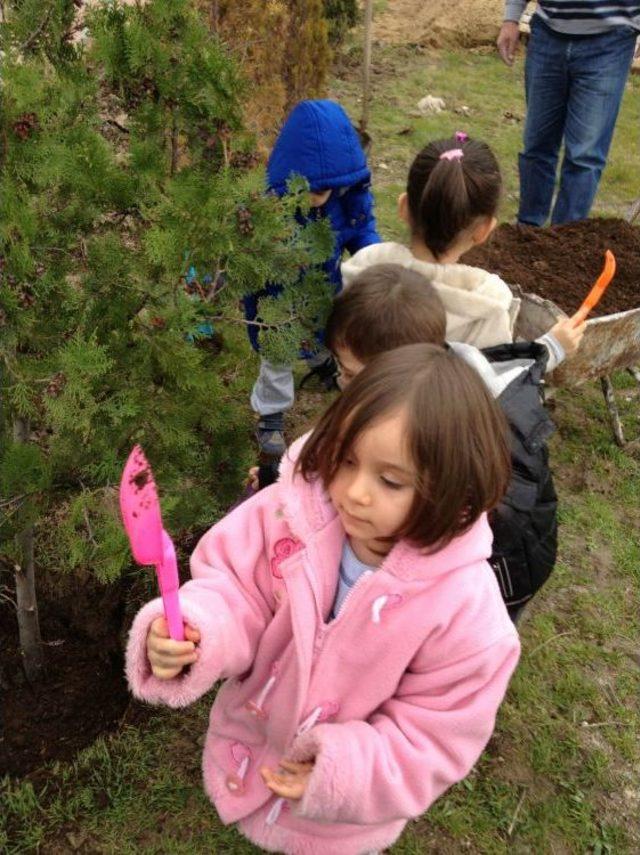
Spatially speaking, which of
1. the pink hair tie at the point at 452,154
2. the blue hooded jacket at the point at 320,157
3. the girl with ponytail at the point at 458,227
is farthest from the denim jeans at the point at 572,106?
the pink hair tie at the point at 452,154

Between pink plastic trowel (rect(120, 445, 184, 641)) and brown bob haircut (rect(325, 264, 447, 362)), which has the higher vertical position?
pink plastic trowel (rect(120, 445, 184, 641))

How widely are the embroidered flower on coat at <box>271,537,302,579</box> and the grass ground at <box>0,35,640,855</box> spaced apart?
24.8 inches

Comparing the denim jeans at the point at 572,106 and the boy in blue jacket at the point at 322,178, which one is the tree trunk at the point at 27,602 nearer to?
the boy in blue jacket at the point at 322,178

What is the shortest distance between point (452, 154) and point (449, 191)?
126 mm

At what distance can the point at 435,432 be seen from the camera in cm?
125

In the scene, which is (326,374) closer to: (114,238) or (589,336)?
(589,336)

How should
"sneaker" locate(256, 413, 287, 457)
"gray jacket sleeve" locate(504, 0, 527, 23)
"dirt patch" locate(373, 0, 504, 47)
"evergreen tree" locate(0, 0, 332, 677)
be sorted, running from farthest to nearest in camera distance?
"dirt patch" locate(373, 0, 504, 47) < "gray jacket sleeve" locate(504, 0, 527, 23) < "sneaker" locate(256, 413, 287, 457) < "evergreen tree" locate(0, 0, 332, 677)

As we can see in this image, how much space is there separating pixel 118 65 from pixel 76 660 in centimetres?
171

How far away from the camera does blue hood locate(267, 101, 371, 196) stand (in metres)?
Result: 2.65

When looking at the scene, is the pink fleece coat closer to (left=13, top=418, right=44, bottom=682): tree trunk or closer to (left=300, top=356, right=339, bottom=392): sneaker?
(left=13, top=418, right=44, bottom=682): tree trunk

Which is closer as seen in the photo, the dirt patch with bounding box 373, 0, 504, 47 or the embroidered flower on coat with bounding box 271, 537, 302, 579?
the embroidered flower on coat with bounding box 271, 537, 302, 579

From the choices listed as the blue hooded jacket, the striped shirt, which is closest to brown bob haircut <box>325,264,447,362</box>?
the blue hooded jacket

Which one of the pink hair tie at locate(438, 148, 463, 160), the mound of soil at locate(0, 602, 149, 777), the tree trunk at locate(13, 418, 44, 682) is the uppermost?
the pink hair tie at locate(438, 148, 463, 160)

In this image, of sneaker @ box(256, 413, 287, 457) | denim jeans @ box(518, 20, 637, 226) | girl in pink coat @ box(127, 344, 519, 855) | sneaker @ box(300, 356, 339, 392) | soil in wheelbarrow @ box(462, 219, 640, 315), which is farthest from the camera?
denim jeans @ box(518, 20, 637, 226)
